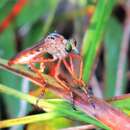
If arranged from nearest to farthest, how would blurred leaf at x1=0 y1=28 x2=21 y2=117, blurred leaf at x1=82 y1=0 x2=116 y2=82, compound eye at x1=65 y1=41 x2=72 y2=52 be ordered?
1. compound eye at x1=65 y1=41 x2=72 y2=52
2. blurred leaf at x1=82 y1=0 x2=116 y2=82
3. blurred leaf at x1=0 y1=28 x2=21 y2=117

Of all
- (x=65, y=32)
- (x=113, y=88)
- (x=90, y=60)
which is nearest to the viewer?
(x=90, y=60)

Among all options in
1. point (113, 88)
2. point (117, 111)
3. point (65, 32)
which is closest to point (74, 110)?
point (117, 111)

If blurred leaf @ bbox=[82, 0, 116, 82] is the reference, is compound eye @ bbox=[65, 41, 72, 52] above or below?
below

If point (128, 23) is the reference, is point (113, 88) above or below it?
below

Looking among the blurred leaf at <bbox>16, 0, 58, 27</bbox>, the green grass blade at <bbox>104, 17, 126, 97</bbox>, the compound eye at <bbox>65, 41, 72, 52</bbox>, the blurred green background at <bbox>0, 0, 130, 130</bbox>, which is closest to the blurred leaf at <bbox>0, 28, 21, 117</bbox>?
the blurred green background at <bbox>0, 0, 130, 130</bbox>

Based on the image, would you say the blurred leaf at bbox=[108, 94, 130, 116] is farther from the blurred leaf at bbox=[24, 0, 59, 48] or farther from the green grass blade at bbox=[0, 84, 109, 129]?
the blurred leaf at bbox=[24, 0, 59, 48]

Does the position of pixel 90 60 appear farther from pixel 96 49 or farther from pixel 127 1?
pixel 127 1

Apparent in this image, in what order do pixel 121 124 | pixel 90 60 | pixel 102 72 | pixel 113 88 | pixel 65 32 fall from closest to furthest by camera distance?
1. pixel 121 124
2. pixel 90 60
3. pixel 113 88
4. pixel 102 72
5. pixel 65 32

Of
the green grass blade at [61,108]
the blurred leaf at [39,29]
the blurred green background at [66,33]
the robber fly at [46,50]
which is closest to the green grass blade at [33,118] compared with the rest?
the green grass blade at [61,108]
